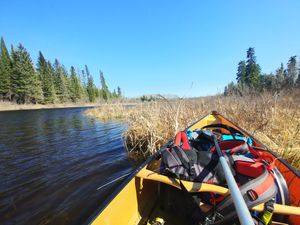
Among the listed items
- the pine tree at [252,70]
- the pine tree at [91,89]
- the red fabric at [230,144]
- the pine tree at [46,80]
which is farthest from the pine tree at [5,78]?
the pine tree at [252,70]

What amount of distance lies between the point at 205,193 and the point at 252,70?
3425 cm

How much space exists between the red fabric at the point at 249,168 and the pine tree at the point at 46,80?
3580 cm

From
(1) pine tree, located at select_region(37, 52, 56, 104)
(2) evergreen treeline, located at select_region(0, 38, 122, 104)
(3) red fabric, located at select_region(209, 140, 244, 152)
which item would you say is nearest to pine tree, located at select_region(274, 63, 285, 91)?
(3) red fabric, located at select_region(209, 140, 244, 152)

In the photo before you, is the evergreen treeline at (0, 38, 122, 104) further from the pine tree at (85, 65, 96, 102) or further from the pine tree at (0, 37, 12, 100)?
the pine tree at (85, 65, 96, 102)

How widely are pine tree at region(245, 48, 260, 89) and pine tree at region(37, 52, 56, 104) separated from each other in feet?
127

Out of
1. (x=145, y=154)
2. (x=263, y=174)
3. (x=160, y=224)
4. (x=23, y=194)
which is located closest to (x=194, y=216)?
(x=160, y=224)

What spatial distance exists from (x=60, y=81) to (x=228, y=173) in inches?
1556

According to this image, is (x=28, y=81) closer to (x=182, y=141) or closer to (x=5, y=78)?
(x=5, y=78)

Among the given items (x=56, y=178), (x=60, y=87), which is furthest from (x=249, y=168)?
(x=60, y=87)

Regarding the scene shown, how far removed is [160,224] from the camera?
129 centimetres

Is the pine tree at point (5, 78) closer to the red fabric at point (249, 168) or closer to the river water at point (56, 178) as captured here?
the river water at point (56, 178)

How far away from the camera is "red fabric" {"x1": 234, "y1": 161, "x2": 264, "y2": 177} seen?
1186 mm

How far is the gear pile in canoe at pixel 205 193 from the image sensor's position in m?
0.99

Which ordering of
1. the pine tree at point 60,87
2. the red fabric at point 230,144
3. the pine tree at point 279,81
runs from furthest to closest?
the pine tree at point 60,87
the pine tree at point 279,81
the red fabric at point 230,144
